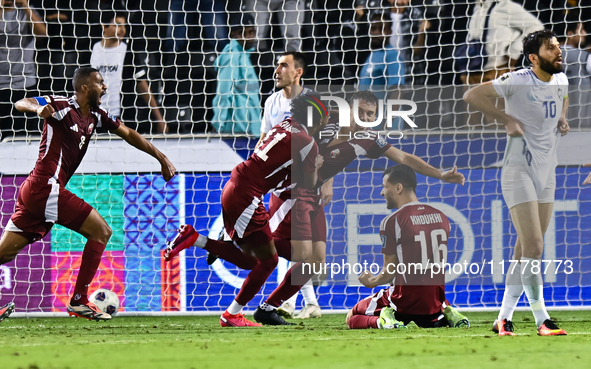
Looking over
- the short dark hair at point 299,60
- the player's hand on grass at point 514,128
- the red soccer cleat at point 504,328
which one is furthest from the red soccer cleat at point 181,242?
the player's hand on grass at point 514,128

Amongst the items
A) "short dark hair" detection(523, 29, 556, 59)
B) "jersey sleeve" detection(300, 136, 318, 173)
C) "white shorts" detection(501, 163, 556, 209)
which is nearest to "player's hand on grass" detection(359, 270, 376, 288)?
"jersey sleeve" detection(300, 136, 318, 173)

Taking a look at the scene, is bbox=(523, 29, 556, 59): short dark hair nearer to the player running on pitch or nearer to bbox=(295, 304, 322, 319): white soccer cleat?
the player running on pitch

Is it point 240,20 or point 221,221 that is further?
point 240,20

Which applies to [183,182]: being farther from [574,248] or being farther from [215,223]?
[574,248]

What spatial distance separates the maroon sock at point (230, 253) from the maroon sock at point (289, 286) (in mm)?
265

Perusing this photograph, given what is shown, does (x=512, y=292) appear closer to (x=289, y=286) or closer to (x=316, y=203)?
(x=289, y=286)

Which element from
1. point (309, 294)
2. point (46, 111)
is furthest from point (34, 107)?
point (309, 294)

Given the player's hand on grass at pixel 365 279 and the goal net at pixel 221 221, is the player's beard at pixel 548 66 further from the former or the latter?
the goal net at pixel 221 221

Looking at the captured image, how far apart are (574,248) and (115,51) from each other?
4.51 meters

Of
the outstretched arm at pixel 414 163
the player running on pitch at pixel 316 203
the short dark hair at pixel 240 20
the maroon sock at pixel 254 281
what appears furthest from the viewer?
the short dark hair at pixel 240 20

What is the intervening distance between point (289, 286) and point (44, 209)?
1729 millimetres

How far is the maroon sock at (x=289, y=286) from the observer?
17.1ft

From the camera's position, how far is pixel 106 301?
5.69 meters

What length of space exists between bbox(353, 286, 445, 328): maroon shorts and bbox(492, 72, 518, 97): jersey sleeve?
125cm
